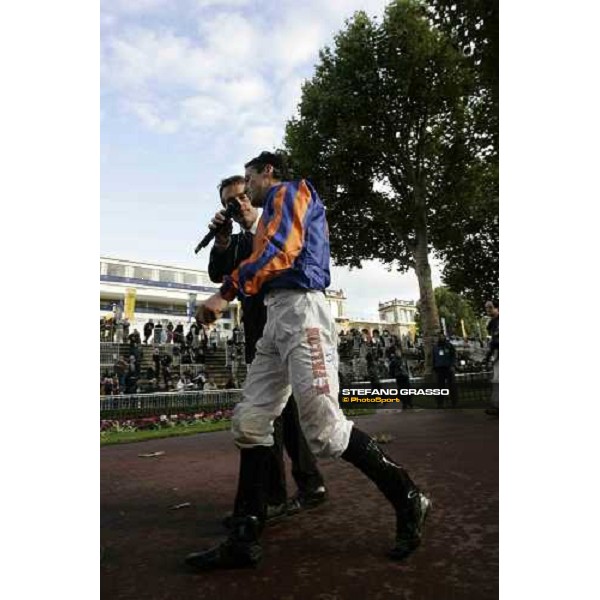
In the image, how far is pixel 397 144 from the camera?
26.8ft

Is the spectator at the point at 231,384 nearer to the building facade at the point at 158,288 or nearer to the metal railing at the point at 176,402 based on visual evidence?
the metal railing at the point at 176,402

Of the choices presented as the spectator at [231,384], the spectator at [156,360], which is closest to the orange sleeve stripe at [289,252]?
the spectator at [231,384]

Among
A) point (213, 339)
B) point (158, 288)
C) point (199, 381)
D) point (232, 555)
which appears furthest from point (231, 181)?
point (213, 339)

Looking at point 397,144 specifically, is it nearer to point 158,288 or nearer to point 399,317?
point 399,317

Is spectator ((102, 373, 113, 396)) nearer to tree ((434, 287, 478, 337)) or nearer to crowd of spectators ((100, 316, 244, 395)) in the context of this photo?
crowd of spectators ((100, 316, 244, 395))

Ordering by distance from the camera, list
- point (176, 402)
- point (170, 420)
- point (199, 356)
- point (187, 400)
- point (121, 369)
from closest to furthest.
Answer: point (121, 369)
point (170, 420)
point (176, 402)
point (187, 400)
point (199, 356)

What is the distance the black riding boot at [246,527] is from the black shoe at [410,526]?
19.7 inches

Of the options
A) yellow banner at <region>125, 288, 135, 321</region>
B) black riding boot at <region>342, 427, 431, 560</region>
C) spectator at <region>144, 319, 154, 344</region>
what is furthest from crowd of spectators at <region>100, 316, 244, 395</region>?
black riding boot at <region>342, 427, 431, 560</region>

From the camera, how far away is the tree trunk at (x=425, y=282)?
8414 millimetres

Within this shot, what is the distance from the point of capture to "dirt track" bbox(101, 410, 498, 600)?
155cm

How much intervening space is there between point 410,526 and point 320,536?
396mm

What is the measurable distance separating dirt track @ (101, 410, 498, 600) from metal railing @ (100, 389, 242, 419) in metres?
2.31

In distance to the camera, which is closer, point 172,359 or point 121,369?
point 121,369
